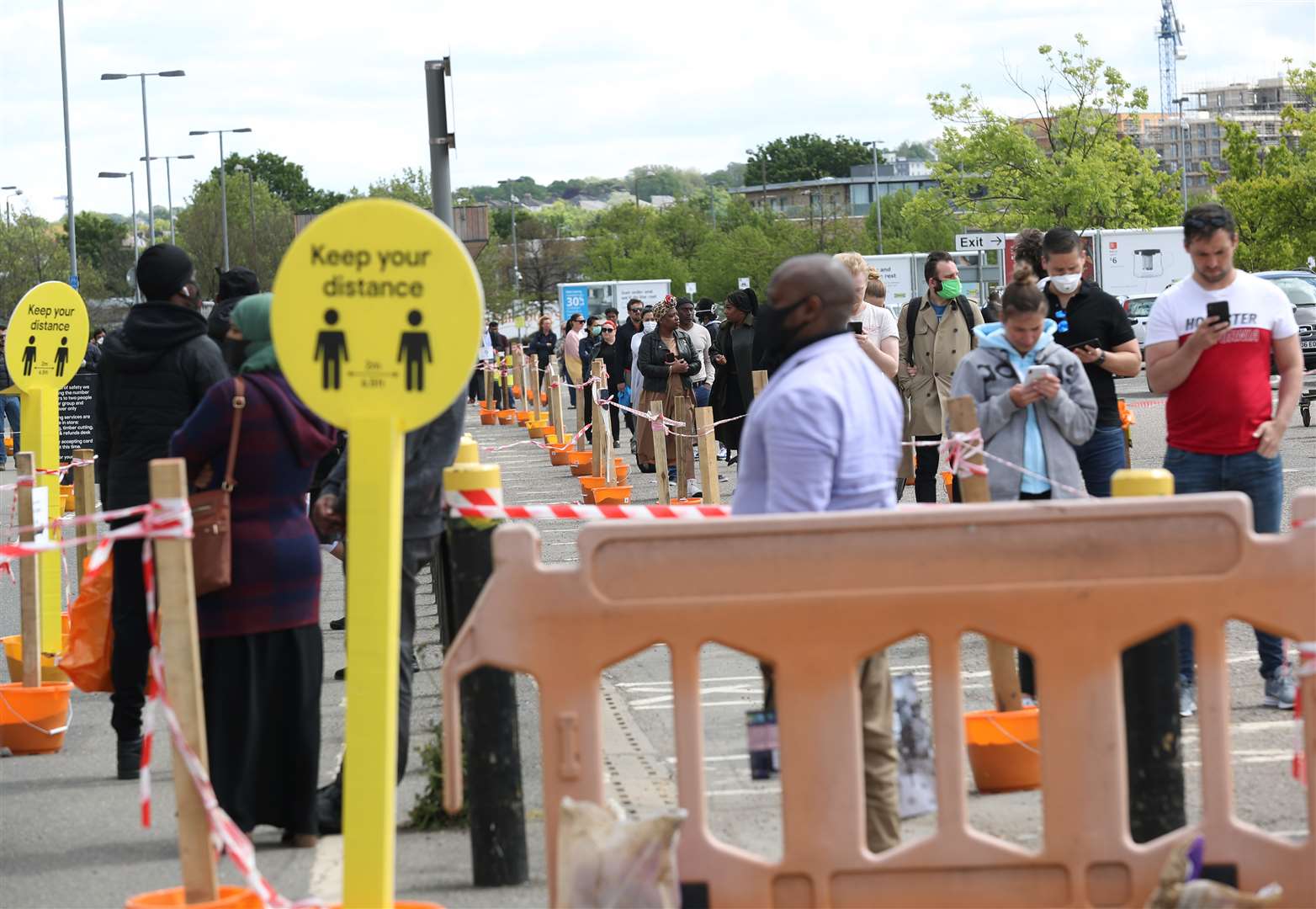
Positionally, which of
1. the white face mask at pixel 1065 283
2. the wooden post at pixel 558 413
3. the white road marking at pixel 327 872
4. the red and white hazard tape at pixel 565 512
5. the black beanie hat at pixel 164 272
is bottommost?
the white road marking at pixel 327 872

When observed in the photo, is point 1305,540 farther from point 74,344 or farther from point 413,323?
point 74,344

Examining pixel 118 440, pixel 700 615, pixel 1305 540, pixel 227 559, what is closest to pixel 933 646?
pixel 700 615

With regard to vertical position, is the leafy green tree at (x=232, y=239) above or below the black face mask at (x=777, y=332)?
above

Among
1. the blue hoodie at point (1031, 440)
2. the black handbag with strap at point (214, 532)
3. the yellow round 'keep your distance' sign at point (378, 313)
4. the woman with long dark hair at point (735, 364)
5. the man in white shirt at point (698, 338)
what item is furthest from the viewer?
the man in white shirt at point (698, 338)

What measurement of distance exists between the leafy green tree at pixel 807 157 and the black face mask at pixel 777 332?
597 feet

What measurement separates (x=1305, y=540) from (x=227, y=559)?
10.8 feet

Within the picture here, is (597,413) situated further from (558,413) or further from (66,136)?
(66,136)

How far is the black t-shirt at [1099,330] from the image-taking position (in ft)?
27.5

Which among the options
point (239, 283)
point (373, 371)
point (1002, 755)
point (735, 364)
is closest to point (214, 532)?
point (373, 371)

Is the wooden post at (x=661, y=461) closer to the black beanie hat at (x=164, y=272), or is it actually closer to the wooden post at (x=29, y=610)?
the wooden post at (x=29, y=610)

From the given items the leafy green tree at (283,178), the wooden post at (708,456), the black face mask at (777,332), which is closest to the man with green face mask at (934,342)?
the wooden post at (708,456)

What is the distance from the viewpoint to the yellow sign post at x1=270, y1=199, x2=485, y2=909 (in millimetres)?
4336

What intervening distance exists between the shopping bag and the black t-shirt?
4.20 meters

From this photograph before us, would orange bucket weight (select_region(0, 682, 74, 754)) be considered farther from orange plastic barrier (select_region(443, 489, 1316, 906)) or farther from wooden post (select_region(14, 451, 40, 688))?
orange plastic barrier (select_region(443, 489, 1316, 906))
